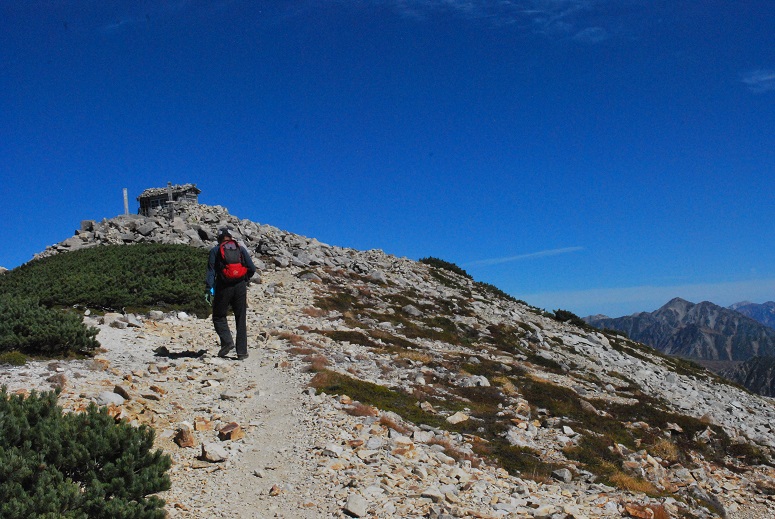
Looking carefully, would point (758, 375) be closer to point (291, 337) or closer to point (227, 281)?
point (291, 337)

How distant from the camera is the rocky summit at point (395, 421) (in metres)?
7.61

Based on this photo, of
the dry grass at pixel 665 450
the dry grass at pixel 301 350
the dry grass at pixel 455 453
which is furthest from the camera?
the dry grass at pixel 301 350

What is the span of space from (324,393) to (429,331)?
42.2 ft

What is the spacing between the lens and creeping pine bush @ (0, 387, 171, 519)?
5.30 m

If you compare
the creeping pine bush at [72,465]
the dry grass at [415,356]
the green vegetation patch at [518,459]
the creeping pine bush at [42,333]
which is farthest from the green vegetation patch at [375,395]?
the creeping pine bush at [42,333]

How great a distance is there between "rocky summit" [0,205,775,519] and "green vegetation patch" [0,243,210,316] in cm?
200

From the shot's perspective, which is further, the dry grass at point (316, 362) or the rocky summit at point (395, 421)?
the dry grass at point (316, 362)

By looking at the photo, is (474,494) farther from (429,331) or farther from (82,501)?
(429,331)

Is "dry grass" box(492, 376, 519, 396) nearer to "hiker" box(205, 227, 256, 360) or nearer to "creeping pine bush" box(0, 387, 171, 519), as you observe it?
"hiker" box(205, 227, 256, 360)

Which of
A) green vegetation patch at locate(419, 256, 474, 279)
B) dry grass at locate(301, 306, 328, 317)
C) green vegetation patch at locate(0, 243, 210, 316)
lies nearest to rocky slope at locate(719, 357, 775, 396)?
green vegetation patch at locate(419, 256, 474, 279)

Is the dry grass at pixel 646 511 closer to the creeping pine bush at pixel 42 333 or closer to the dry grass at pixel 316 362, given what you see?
the dry grass at pixel 316 362

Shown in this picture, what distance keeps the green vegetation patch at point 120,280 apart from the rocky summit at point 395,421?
1996 mm

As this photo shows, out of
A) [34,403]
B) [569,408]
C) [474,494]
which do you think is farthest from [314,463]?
[569,408]

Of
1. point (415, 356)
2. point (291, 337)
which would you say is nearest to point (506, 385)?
point (415, 356)
